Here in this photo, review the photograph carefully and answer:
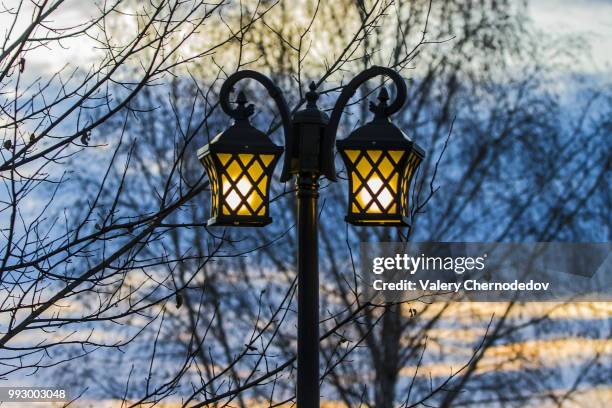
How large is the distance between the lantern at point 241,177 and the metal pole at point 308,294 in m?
0.11

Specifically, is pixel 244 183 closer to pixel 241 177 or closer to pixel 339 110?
pixel 241 177

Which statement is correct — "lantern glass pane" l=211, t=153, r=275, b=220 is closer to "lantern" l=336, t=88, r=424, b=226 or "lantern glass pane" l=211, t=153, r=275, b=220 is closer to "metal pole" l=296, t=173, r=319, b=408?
"metal pole" l=296, t=173, r=319, b=408

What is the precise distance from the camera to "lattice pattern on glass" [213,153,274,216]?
9.69ft

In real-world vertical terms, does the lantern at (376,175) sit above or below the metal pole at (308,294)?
above

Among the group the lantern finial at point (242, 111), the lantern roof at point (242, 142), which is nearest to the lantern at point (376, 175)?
the lantern roof at point (242, 142)

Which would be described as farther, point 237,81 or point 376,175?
point 237,81

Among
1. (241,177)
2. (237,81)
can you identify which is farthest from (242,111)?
(241,177)

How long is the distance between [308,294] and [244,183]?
0.40 meters

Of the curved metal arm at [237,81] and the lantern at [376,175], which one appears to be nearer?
the lantern at [376,175]

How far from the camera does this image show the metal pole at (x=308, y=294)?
9.37 ft

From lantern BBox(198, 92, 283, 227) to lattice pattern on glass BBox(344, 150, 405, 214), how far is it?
251 millimetres

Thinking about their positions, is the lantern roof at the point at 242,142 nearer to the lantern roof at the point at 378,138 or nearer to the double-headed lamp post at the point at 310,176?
the double-headed lamp post at the point at 310,176

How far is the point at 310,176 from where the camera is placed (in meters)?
2.95

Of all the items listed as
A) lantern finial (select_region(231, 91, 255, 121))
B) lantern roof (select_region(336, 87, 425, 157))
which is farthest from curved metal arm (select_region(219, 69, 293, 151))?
lantern roof (select_region(336, 87, 425, 157))
